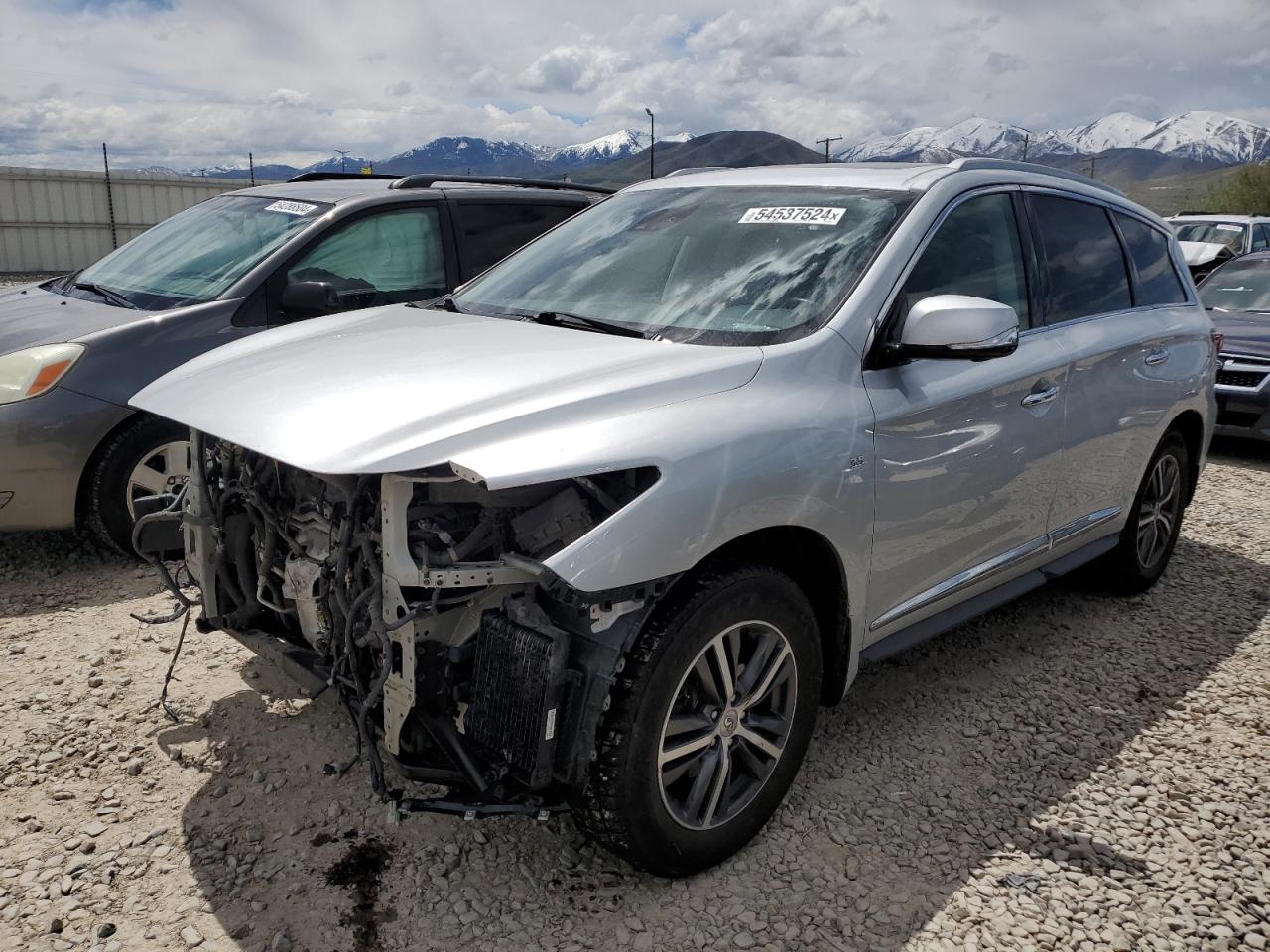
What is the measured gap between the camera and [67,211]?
22.3m

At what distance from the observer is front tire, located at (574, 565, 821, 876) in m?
2.37

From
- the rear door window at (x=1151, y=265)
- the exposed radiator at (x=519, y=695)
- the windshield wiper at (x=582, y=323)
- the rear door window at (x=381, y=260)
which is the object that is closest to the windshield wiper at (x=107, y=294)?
the rear door window at (x=381, y=260)

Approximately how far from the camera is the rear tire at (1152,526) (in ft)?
15.1

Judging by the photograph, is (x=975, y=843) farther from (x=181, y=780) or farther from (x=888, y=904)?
(x=181, y=780)

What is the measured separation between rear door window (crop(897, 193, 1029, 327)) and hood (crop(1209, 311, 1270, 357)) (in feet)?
17.0

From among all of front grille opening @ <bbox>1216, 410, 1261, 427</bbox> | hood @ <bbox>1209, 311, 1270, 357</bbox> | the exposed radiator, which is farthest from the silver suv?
hood @ <bbox>1209, 311, 1270, 357</bbox>

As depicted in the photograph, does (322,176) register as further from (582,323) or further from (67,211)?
(67,211)

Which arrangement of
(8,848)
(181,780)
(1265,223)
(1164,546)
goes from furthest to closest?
(1265,223) → (1164,546) → (181,780) → (8,848)

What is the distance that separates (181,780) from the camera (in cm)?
309

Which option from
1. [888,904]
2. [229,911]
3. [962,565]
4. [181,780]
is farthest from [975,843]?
[181,780]

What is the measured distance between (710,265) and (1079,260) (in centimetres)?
173

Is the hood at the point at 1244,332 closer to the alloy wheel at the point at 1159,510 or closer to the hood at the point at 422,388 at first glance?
the alloy wheel at the point at 1159,510

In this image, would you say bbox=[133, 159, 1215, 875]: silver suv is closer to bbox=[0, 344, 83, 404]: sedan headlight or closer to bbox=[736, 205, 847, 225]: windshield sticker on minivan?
bbox=[736, 205, 847, 225]: windshield sticker on minivan

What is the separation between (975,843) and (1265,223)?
14080 millimetres
